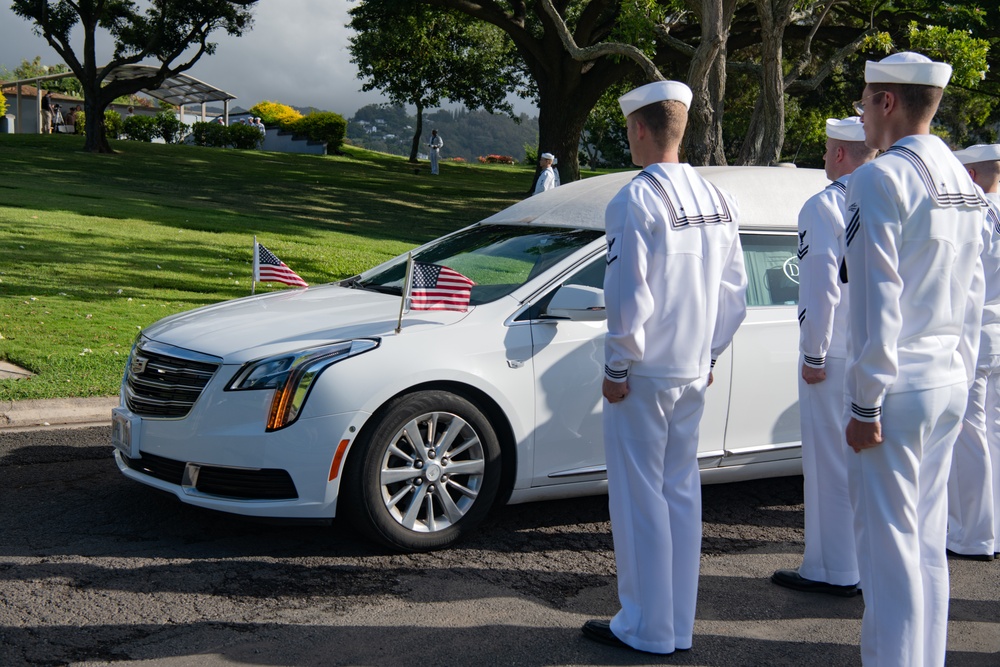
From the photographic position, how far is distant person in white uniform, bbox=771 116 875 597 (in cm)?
451

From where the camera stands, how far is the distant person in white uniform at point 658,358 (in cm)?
380

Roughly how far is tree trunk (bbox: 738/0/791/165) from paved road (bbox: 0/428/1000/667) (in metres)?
13.6

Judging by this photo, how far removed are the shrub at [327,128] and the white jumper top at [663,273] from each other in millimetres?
45353

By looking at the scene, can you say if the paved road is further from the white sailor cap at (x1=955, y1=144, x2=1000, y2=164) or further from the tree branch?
the tree branch

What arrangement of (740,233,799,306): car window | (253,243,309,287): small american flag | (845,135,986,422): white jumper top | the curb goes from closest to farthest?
1. (845,135,986,422): white jumper top
2. (740,233,799,306): car window
3. (253,243,309,287): small american flag
4. the curb

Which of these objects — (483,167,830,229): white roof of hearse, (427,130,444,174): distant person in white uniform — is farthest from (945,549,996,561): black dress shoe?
(427,130,444,174): distant person in white uniform

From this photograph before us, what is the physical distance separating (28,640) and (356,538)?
165 cm

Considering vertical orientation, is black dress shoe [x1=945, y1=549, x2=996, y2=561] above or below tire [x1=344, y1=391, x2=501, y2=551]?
below

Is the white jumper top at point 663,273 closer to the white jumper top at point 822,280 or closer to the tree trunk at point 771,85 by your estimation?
the white jumper top at point 822,280

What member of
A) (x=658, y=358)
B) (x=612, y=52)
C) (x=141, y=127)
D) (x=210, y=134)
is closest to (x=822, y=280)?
(x=658, y=358)

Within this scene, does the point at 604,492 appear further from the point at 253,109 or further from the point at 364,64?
the point at 253,109

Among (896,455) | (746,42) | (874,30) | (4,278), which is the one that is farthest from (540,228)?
(746,42)

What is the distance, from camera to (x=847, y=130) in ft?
15.6

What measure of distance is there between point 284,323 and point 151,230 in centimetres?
1290
